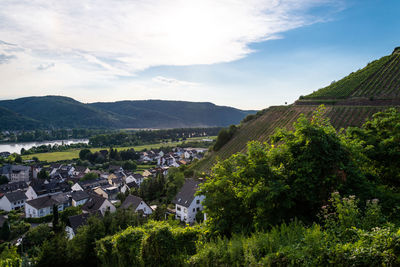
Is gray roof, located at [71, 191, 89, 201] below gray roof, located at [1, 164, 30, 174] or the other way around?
below

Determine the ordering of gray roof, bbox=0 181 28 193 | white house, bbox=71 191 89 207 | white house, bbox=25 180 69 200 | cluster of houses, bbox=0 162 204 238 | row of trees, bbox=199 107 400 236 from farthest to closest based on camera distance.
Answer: gray roof, bbox=0 181 28 193 → white house, bbox=25 180 69 200 → white house, bbox=71 191 89 207 → cluster of houses, bbox=0 162 204 238 → row of trees, bbox=199 107 400 236

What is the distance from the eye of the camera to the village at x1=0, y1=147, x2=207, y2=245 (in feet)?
111

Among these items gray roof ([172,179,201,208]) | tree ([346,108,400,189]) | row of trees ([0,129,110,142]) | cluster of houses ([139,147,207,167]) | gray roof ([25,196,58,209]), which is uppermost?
tree ([346,108,400,189])

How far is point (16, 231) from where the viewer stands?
35.4 meters

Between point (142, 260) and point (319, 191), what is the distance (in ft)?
20.0

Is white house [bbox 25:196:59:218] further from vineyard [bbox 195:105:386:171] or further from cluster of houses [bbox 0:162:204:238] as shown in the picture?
vineyard [bbox 195:105:386:171]

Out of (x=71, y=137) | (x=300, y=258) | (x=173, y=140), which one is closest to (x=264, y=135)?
(x=300, y=258)

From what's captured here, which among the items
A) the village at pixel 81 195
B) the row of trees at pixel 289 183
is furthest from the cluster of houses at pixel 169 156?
the row of trees at pixel 289 183

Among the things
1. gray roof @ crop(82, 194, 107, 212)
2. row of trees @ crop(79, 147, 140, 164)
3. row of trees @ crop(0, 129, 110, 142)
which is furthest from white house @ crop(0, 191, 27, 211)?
row of trees @ crop(0, 129, 110, 142)

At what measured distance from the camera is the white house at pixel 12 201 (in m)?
50.0

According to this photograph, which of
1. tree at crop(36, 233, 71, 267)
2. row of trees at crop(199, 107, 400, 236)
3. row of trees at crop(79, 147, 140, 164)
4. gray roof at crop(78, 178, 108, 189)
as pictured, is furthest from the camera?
row of trees at crop(79, 147, 140, 164)

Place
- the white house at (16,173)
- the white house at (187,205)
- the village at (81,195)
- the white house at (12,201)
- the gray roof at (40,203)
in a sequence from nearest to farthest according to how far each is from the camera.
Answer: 1. the white house at (187,205)
2. the village at (81,195)
3. the gray roof at (40,203)
4. the white house at (12,201)
5. the white house at (16,173)

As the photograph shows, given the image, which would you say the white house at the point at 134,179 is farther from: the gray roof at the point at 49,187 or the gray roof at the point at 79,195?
the gray roof at the point at 49,187

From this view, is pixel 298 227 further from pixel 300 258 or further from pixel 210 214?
pixel 210 214
